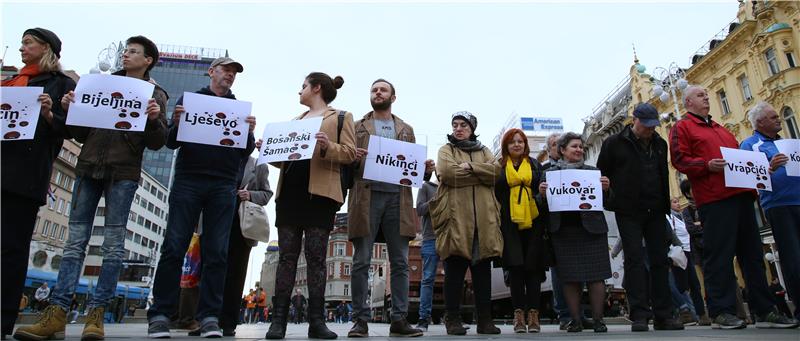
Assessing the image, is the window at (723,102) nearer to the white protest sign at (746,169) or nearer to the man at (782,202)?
the man at (782,202)

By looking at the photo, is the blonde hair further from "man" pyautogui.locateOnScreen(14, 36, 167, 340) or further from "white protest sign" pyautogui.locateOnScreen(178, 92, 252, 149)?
"white protest sign" pyautogui.locateOnScreen(178, 92, 252, 149)

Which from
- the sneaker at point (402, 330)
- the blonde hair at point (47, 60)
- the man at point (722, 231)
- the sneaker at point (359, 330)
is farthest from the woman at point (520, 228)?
the blonde hair at point (47, 60)

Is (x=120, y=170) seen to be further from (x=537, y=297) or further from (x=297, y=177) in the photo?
(x=537, y=297)

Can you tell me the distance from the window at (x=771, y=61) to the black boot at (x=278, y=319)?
29743 millimetres

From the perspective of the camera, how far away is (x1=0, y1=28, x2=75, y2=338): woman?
320 centimetres

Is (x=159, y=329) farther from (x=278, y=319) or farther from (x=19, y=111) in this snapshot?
(x=19, y=111)

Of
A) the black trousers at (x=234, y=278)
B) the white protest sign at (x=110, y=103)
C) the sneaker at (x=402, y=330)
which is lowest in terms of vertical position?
the sneaker at (x=402, y=330)

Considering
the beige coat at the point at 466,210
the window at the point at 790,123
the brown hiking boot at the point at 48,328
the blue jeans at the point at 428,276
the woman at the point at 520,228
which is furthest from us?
the window at the point at 790,123

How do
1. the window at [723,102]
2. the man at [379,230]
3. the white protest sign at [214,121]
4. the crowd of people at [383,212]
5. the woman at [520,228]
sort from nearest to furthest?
the crowd of people at [383,212]
the white protest sign at [214,121]
the man at [379,230]
the woman at [520,228]
the window at [723,102]

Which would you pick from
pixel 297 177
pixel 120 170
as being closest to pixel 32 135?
pixel 120 170

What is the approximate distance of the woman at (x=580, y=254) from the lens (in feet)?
15.1

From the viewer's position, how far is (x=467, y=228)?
4.42 meters

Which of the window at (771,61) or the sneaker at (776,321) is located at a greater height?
the window at (771,61)

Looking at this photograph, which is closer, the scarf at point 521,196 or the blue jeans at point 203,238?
the blue jeans at point 203,238
